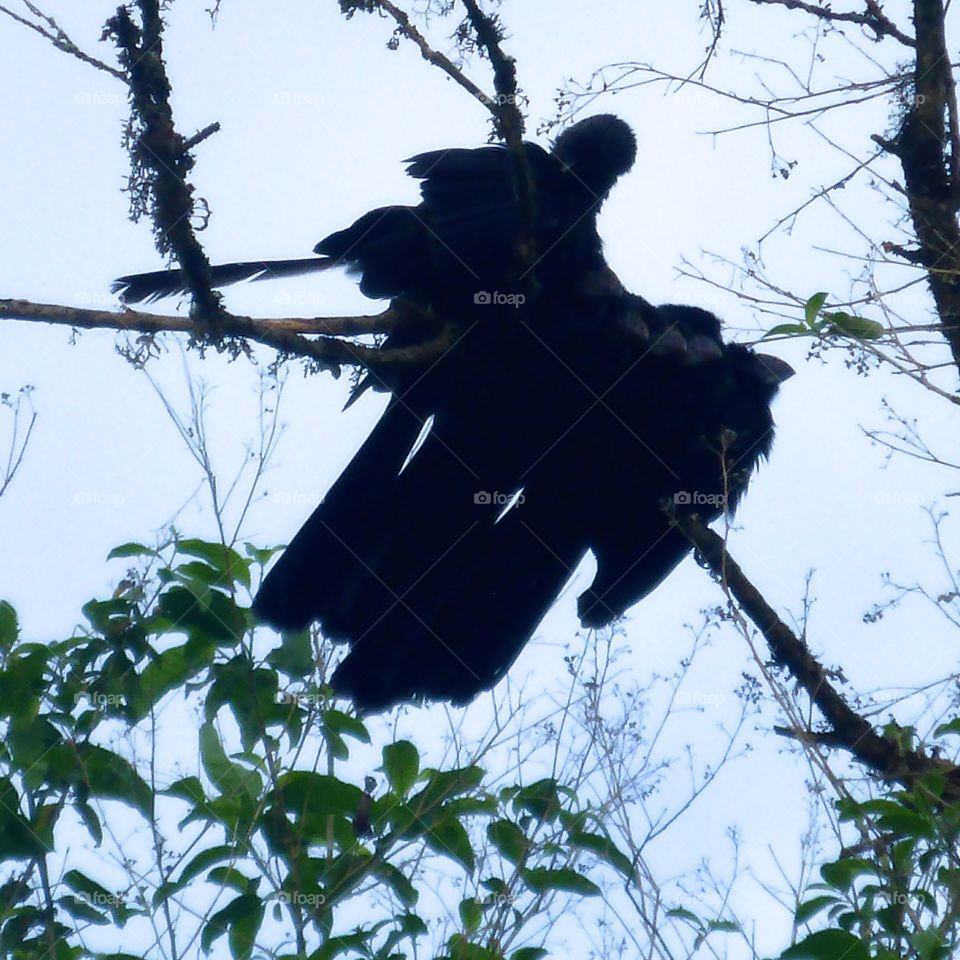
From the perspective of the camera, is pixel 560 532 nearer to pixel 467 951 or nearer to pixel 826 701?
pixel 826 701

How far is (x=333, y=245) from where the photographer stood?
3.92m

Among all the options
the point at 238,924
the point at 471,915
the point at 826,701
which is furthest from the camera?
the point at 826,701

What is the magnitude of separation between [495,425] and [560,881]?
5.25 feet

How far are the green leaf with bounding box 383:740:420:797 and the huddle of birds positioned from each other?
2.42 ft

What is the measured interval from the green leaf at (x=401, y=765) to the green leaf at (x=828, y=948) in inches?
35.5

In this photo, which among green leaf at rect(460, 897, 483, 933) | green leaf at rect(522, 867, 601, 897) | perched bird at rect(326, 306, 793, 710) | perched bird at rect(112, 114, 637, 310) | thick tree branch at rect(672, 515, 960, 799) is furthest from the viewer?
perched bird at rect(326, 306, 793, 710)

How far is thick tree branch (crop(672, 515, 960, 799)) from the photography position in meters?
3.28

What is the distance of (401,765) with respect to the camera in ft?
9.64

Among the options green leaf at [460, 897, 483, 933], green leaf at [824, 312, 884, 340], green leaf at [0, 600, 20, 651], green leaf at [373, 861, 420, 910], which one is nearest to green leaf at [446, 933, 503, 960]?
green leaf at [460, 897, 483, 933]

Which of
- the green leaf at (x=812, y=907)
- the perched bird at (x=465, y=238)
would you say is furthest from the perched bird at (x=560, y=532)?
the green leaf at (x=812, y=907)

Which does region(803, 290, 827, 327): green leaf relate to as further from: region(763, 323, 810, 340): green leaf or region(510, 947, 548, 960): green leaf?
region(510, 947, 548, 960): green leaf

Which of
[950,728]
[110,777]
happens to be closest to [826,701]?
[950,728]

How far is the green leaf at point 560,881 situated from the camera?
2.91 m

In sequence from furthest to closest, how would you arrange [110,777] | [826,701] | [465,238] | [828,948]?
[465,238]
[826,701]
[110,777]
[828,948]
